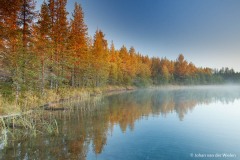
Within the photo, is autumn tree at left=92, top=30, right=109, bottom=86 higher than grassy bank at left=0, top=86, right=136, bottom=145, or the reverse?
autumn tree at left=92, top=30, right=109, bottom=86

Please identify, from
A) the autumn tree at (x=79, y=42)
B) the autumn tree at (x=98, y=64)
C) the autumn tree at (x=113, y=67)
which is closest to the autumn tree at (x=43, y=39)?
the autumn tree at (x=79, y=42)

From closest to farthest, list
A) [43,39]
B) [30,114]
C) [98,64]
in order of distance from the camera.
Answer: [30,114], [43,39], [98,64]

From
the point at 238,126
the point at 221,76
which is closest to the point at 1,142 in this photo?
the point at 238,126

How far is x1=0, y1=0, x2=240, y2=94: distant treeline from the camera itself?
20.4m

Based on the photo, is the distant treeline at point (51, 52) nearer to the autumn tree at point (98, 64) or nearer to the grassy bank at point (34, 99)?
the autumn tree at point (98, 64)

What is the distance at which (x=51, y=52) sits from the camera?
28812mm

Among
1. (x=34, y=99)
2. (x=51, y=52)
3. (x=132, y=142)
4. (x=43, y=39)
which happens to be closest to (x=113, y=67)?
(x=51, y=52)

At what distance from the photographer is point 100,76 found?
52469mm

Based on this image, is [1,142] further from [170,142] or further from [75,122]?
[170,142]

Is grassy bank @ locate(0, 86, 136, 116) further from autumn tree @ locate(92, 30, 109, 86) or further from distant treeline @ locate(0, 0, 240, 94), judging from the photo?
autumn tree @ locate(92, 30, 109, 86)

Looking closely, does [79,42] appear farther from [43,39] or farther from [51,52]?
[43,39]

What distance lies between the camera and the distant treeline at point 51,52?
802 inches

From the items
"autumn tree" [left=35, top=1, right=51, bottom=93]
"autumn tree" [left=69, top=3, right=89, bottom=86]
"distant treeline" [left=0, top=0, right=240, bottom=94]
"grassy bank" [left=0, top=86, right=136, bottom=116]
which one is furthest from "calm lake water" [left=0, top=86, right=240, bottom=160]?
"autumn tree" [left=69, top=3, right=89, bottom=86]

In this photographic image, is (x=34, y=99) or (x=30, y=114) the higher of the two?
(x=34, y=99)
